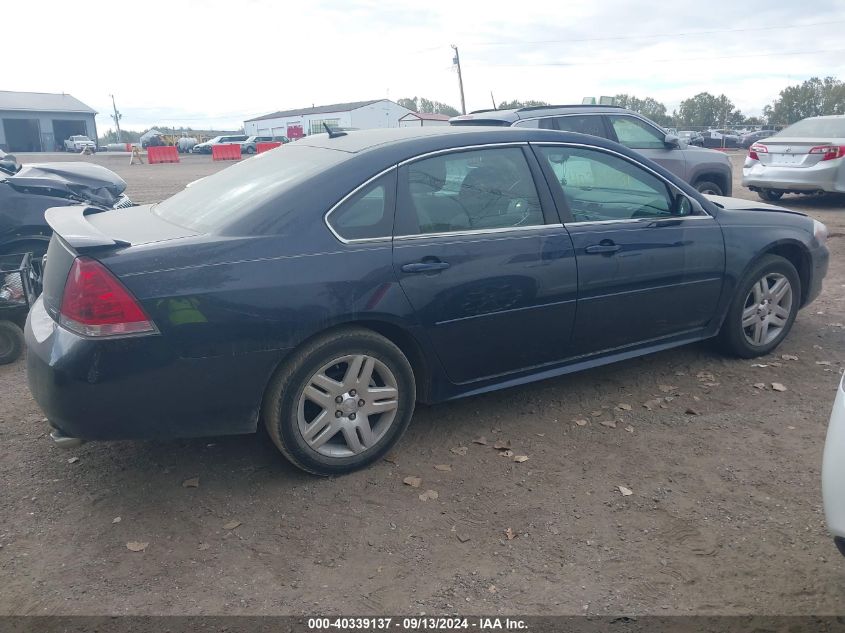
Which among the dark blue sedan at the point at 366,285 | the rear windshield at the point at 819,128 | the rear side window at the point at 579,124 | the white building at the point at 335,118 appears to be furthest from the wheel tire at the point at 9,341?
the white building at the point at 335,118

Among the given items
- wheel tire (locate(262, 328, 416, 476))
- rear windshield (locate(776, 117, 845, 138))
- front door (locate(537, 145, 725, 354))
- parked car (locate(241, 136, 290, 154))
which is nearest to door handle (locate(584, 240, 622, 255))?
front door (locate(537, 145, 725, 354))

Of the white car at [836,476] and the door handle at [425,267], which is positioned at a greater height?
the door handle at [425,267]

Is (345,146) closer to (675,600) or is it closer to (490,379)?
(490,379)

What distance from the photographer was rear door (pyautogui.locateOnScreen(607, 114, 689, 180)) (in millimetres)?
9250

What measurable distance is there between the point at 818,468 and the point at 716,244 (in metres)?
1.60

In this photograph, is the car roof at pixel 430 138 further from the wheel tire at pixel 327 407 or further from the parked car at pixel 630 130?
the parked car at pixel 630 130

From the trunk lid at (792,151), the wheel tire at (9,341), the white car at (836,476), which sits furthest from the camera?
the trunk lid at (792,151)

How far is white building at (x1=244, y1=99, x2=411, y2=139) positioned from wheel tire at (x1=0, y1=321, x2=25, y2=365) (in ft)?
181

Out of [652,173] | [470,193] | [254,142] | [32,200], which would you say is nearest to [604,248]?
[652,173]

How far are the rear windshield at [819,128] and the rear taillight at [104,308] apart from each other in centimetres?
1249

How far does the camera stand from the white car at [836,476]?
2439 millimetres

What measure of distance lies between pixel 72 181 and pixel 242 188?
442 cm

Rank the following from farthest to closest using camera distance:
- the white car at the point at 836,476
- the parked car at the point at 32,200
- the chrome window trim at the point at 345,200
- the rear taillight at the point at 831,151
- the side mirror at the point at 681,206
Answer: the rear taillight at the point at 831,151 → the parked car at the point at 32,200 → the side mirror at the point at 681,206 → the chrome window trim at the point at 345,200 → the white car at the point at 836,476

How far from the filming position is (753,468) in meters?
3.71
